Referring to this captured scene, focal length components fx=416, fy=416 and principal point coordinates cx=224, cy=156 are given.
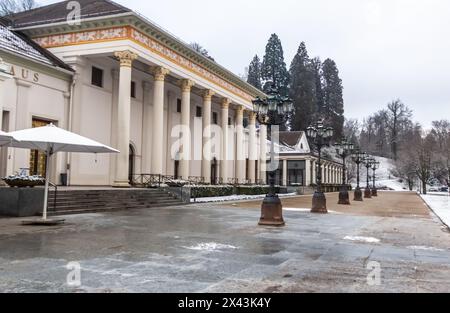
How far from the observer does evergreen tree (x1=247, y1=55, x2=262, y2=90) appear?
102m

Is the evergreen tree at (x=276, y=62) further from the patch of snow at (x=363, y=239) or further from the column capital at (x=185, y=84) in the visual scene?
the patch of snow at (x=363, y=239)

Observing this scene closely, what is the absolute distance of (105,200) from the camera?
18891 millimetres

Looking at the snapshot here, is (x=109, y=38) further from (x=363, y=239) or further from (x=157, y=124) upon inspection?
(x=363, y=239)

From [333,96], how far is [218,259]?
4193 inches

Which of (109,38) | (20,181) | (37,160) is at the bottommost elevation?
(20,181)

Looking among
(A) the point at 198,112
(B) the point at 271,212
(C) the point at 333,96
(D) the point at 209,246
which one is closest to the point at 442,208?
(B) the point at 271,212

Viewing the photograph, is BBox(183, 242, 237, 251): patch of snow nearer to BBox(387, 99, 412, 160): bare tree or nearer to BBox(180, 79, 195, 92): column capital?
BBox(180, 79, 195, 92): column capital

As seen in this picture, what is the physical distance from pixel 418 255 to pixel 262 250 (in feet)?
10.3

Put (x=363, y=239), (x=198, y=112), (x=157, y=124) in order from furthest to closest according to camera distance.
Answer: (x=198, y=112), (x=157, y=124), (x=363, y=239)

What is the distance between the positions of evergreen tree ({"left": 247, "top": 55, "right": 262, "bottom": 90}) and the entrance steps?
3166 inches

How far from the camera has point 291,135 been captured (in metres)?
78.1

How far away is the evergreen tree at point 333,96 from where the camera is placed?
346 feet
